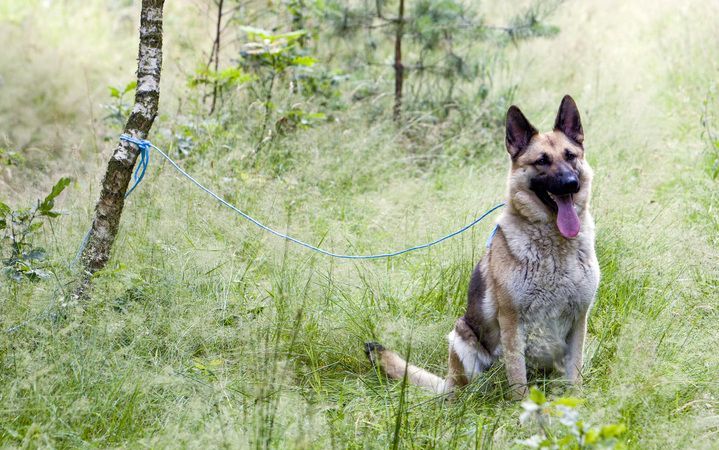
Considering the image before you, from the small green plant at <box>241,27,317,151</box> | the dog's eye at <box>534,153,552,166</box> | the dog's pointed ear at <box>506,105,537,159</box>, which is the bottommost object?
the dog's eye at <box>534,153,552,166</box>

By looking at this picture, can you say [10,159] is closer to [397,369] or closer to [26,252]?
[26,252]

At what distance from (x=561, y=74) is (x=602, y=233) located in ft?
14.2

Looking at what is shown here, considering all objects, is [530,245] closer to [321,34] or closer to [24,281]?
[24,281]

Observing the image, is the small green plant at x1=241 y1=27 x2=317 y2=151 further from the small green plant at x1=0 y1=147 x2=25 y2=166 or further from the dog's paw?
the dog's paw

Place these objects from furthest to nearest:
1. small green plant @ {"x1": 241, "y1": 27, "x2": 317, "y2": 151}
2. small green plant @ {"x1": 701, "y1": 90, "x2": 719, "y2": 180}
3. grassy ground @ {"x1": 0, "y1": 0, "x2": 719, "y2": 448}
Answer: small green plant @ {"x1": 241, "y1": 27, "x2": 317, "y2": 151} < small green plant @ {"x1": 701, "y1": 90, "x2": 719, "y2": 180} < grassy ground @ {"x1": 0, "y1": 0, "x2": 719, "y2": 448}

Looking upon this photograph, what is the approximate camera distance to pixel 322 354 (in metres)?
3.22

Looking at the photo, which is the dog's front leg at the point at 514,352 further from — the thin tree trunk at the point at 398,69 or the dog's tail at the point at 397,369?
the thin tree trunk at the point at 398,69

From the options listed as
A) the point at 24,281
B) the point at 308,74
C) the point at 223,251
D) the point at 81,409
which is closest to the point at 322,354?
the point at 223,251

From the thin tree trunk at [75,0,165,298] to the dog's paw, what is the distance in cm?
139

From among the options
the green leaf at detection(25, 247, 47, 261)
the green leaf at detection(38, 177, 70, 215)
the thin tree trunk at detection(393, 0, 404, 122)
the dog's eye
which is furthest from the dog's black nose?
the thin tree trunk at detection(393, 0, 404, 122)

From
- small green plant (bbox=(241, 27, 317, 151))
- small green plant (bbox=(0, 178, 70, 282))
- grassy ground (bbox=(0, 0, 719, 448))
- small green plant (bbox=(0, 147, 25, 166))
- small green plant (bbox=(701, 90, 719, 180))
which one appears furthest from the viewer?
small green plant (bbox=(241, 27, 317, 151))

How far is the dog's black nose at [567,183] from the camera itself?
3016 mm

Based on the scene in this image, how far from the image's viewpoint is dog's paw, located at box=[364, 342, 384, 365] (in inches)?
118

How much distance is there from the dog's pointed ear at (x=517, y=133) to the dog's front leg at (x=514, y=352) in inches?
31.5
